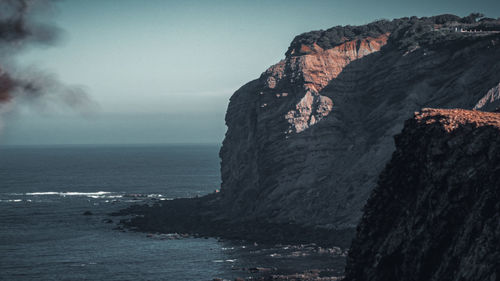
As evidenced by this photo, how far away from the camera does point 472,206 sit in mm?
27781

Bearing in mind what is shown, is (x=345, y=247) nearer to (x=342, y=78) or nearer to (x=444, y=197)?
(x=342, y=78)

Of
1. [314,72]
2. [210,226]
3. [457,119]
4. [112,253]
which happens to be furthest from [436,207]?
[314,72]

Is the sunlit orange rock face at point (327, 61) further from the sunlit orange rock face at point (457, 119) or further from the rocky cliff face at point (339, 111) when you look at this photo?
the sunlit orange rock face at point (457, 119)

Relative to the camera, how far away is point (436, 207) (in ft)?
96.6

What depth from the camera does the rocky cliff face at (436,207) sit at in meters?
26.1

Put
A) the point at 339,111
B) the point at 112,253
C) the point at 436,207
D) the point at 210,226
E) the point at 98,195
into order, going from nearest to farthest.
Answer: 1. the point at 436,207
2. the point at 112,253
3. the point at 210,226
4. the point at 339,111
5. the point at 98,195

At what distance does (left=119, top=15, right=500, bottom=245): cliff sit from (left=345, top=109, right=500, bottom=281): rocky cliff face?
5426 cm

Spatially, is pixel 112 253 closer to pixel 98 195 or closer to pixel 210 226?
pixel 210 226

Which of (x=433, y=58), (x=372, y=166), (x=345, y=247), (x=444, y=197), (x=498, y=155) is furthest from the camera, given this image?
(x=433, y=58)

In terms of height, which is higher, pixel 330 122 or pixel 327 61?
pixel 327 61

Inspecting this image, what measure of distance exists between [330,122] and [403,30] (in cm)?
2665

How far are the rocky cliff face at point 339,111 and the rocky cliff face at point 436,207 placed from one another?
194 feet

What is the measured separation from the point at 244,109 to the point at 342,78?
81.9ft

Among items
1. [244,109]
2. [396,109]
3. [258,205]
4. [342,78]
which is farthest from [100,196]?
[396,109]
